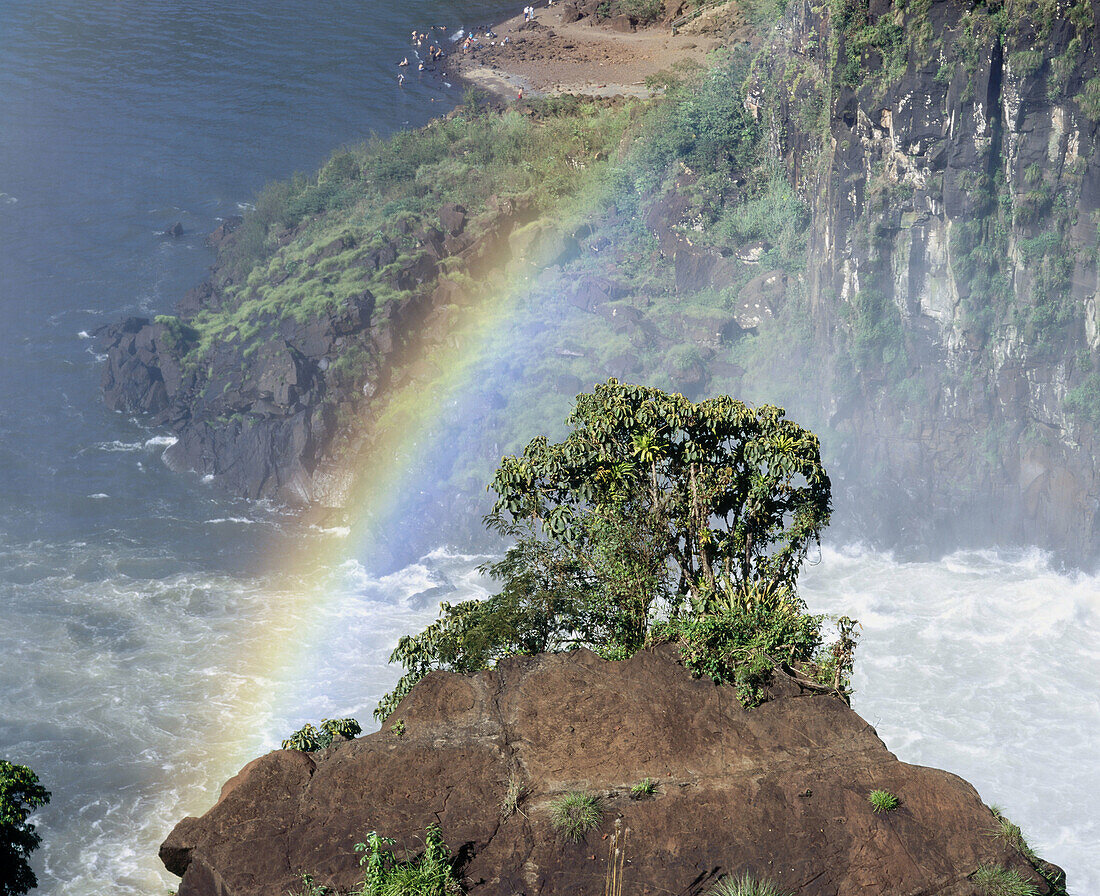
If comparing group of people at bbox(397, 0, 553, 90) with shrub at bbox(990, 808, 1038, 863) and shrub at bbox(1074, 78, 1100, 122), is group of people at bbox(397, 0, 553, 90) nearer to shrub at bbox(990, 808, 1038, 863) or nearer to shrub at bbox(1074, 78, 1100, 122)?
shrub at bbox(1074, 78, 1100, 122)

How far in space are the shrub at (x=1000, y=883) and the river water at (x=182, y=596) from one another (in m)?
20.5

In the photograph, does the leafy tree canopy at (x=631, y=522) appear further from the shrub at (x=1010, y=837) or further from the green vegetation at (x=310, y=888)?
the green vegetation at (x=310, y=888)

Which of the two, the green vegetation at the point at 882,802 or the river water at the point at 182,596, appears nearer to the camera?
the green vegetation at the point at 882,802

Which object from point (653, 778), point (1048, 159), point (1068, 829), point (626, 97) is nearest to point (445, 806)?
point (653, 778)

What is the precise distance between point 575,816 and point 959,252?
39.5m

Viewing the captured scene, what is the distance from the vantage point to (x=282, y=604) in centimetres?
4441

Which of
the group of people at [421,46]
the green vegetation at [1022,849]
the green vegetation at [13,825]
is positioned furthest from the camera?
the group of people at [421,46]

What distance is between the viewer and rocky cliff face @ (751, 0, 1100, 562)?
42750 mm

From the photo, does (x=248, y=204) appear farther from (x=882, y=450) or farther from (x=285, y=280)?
(x=882, y=450)

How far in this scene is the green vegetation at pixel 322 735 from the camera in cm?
1669

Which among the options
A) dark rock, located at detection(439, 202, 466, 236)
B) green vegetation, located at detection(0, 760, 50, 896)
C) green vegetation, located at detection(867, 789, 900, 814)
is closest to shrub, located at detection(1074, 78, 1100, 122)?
dark rock, located at detection(439, 202, 466, 236)

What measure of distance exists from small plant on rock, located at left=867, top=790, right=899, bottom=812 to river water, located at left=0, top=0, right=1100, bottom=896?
2059cm

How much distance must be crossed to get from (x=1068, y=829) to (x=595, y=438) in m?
22.7

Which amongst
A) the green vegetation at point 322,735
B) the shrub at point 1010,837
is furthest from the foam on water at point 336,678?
the shrub at point 1010,837
